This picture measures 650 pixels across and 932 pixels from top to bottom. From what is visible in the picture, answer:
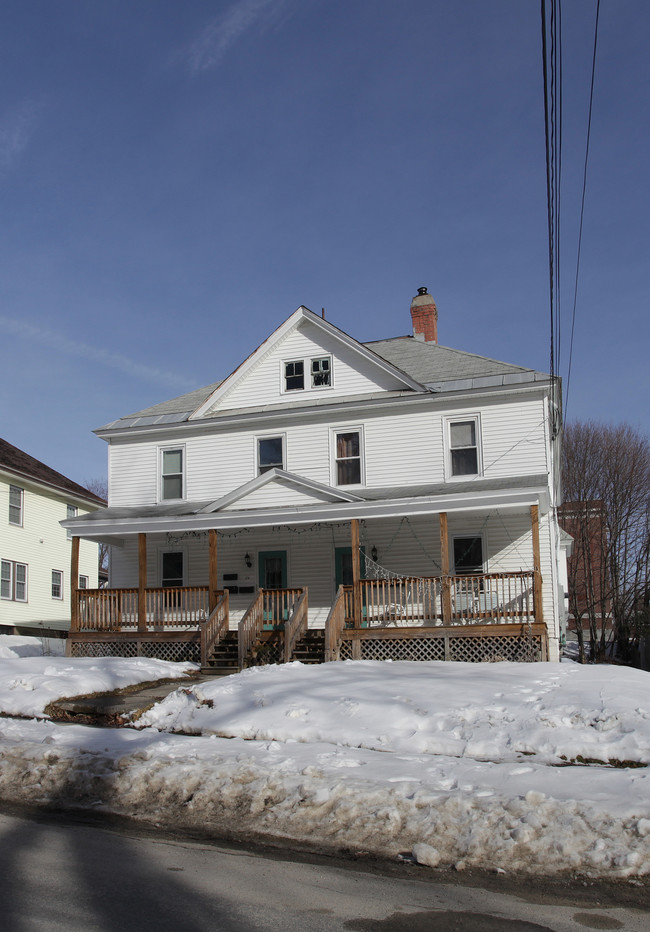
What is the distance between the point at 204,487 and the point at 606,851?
17.0 meters

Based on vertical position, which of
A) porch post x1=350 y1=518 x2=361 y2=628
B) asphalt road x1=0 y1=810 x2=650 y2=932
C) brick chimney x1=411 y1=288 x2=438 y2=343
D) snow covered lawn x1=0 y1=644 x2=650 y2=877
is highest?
brick chimney x1=411 y1=288 x2=438 y2=343

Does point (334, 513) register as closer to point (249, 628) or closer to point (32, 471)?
point (249, 628)

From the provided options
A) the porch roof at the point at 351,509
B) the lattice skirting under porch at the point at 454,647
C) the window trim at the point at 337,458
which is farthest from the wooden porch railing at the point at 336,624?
the window trim at the point at 337,458

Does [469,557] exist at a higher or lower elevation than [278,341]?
lower

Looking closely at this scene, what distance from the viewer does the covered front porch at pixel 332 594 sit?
16.7 metres

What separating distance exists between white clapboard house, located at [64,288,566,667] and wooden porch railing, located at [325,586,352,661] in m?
0.06

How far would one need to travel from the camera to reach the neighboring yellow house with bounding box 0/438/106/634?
28969 mm

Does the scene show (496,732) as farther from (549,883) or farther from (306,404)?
(306,404)

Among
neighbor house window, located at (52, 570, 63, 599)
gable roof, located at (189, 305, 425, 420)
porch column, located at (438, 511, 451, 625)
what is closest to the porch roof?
porch column, located at (438, 511, 451, 625)

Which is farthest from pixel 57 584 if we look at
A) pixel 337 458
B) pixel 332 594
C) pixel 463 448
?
pixel 463 448

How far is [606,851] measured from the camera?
5.63 m

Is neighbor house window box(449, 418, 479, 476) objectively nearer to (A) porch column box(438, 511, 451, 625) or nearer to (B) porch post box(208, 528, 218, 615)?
(A) porch column box(438, 511, 451, 625)

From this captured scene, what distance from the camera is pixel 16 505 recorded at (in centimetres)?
2975

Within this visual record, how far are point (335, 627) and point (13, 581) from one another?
661 inches
